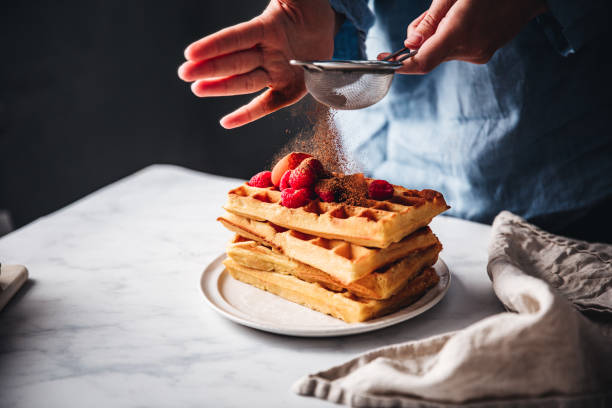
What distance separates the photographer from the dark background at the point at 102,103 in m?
4.42

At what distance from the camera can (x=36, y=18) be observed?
14.3 feet

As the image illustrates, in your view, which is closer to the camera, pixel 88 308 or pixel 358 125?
pixel 88 308

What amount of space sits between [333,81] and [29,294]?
1126 mm

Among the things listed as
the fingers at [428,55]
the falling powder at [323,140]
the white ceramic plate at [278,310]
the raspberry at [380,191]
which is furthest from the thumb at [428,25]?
the white ceramic plate at [278,310]

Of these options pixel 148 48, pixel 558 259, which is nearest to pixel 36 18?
pixel 148 48

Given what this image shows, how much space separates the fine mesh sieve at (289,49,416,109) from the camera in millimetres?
1359

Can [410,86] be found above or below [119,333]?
above

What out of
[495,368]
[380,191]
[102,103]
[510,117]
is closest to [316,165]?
[380,191]

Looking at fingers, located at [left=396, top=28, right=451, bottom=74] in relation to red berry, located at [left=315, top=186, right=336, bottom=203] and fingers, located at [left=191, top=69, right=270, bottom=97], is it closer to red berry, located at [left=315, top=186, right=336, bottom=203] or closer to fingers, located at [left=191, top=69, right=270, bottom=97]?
red berry, located at [left=315, top=186, right=336, bottom=203]

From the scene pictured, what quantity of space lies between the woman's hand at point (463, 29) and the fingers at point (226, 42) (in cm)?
44

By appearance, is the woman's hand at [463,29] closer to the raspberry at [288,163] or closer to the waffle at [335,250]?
the raspberry at [288,163]

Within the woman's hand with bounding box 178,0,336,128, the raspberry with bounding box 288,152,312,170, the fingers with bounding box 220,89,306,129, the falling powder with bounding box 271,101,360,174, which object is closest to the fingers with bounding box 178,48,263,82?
the woman's hand with bounding box 178,0,336,128

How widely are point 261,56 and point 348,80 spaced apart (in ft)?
1.44

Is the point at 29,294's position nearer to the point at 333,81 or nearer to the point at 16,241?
the point at 16,241
